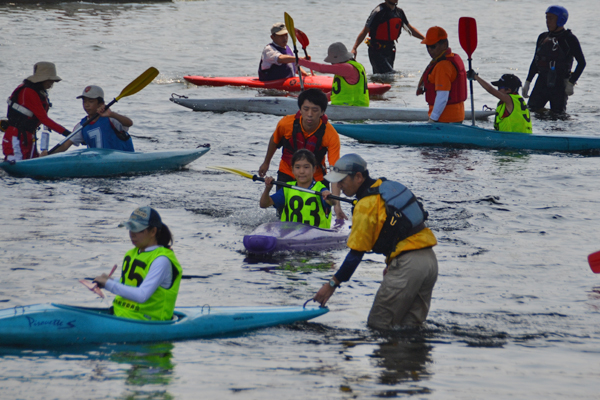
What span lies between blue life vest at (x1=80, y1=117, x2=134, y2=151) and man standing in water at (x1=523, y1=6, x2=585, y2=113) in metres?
7.23

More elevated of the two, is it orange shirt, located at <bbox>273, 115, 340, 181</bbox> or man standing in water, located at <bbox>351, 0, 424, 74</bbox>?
man standing in water, located at <bbox>351, 0, 424, 74</bbox>

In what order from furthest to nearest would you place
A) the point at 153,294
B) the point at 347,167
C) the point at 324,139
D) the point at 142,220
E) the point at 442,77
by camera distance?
1. the point at 442,77
2. the point at 324,139
3. the point at 347,167
4. the point at 153,294
5. the point at 142,220

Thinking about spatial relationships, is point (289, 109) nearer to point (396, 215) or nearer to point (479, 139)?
point (479, 139)

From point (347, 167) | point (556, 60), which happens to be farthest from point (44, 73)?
point (556, 60)

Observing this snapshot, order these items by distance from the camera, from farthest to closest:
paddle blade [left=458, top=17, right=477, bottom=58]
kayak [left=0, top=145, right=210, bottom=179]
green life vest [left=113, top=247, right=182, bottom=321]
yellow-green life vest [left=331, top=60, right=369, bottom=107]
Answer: yellow-green life vest [left=331, top=60, right=369, bottom=107] → paddle blade [left=458, top=17, right=477, bottom=58] → kayak [left=0, top=145, right=210, bottom=179] → green life vest [left=113, top=247, right=182, bottom=321]

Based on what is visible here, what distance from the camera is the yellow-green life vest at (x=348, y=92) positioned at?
11938 millimetres

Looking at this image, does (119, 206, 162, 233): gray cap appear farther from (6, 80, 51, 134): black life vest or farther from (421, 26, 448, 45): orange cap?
(421, 26, 448, 45): orange cap

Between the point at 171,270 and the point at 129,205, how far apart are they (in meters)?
4.08

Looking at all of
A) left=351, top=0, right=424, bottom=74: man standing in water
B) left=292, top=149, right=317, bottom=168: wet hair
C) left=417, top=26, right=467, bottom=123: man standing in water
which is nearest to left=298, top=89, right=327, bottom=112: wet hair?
left=292, top=149, right=317, bottom=168: wet hair

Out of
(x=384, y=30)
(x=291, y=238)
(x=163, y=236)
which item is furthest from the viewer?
(x=384, y=30)

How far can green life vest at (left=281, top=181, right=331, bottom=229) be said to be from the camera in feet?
22.4

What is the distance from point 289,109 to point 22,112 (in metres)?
5.55

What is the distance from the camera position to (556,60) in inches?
496

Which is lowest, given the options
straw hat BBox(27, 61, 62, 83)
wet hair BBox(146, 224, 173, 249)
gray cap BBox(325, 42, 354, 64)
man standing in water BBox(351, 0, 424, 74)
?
wet hair BBox(146, 224, 173, 249)
